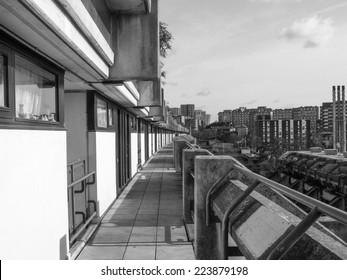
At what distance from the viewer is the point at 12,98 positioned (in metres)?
2.87

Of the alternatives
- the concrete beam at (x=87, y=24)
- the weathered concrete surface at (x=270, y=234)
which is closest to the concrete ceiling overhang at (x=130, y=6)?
the concrete beam at (x=87, y=24)

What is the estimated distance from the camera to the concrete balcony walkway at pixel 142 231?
4.93m

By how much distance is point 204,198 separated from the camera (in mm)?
3660

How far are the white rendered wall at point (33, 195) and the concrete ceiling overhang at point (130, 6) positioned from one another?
6.27ft

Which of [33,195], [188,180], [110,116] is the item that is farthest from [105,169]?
[33,195]

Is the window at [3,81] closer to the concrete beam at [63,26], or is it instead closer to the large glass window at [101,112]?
the concrete beam at [63,26]

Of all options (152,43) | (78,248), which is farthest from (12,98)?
(78,248)

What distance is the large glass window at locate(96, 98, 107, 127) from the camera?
6.85 meters

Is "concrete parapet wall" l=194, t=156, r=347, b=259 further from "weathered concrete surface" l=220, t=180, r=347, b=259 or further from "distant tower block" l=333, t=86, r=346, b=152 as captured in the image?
"distant tower block" l=333, t=86, r=346, b=152

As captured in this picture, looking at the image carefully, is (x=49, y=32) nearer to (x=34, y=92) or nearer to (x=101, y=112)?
(x=34, y=92)

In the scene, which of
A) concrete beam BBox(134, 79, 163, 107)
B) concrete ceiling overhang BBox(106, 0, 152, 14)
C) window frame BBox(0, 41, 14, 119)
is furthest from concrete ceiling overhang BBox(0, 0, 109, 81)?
concrete beam BBox(134, 79, 163, 107)

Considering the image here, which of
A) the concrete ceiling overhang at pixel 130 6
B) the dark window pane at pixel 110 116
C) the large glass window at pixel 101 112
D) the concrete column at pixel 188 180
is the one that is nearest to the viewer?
the concrete ceiling overhang at pixel 130 6

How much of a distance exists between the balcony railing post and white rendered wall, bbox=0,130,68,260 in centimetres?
175
